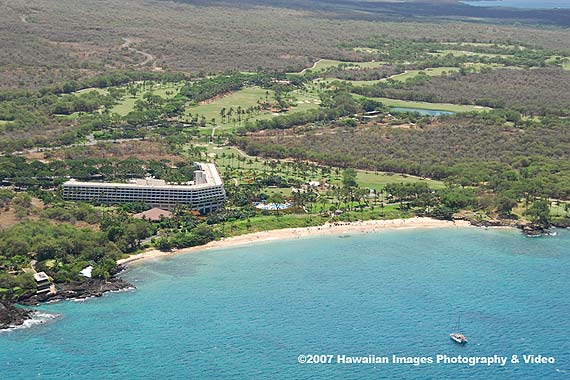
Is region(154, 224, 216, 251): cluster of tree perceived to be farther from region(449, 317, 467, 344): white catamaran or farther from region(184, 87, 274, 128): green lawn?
region(184, 87, 274, 128): green lawn

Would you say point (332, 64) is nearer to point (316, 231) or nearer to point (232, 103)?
point (232, 103)

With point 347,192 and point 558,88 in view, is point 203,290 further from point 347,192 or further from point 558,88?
point 558,88

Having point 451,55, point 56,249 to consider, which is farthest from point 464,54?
point 56,249

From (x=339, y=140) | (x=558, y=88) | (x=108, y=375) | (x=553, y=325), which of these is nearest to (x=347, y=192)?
(x=339, y=140)

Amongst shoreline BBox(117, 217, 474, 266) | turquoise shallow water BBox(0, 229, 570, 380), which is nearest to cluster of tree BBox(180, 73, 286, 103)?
shoreline BBox(117, 217, 474, 266)

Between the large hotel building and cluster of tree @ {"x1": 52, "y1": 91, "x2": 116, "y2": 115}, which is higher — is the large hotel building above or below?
above

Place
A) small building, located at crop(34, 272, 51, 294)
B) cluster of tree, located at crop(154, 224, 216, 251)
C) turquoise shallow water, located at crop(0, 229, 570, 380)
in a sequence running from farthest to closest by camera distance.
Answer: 1. cluster of tree, located at crop(154, 224, 216, 251)
2. small building, located at crop(34, 272, 51, 294)
3. turquoise shallow water, located at crop(0, 229, 570, 380)

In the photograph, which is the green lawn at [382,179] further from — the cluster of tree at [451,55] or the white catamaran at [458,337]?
the cluster of tree at [451,55]
